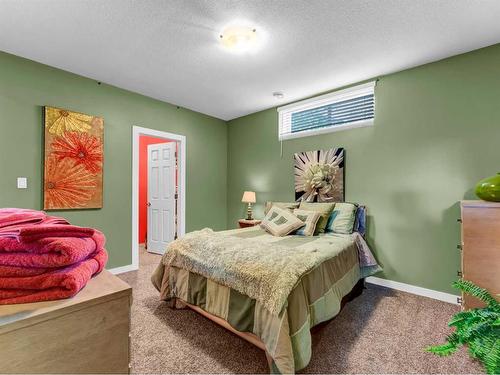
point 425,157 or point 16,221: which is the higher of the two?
point 425,157

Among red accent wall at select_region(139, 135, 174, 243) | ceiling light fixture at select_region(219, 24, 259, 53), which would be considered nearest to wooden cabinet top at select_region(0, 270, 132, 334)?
ceiling light fixture at select_region(219, 24, 259, 53)

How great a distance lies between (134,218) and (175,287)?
5.62ft

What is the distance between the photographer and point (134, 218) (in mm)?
3670

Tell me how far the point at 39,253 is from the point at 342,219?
2.91 m

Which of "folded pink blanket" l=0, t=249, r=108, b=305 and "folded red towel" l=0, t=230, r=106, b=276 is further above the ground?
"folded red towel" l=0, t=230, r=106, b=276

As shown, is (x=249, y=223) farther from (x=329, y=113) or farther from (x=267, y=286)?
(x=267, y=286)

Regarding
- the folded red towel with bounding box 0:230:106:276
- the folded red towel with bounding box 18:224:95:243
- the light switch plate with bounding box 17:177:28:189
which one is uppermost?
the light switch plate with bounding box 17:177:28:189

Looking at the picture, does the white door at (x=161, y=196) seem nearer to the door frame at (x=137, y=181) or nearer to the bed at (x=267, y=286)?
the door frame at (x=137, y=181)

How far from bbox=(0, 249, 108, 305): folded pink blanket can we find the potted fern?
1476 mm

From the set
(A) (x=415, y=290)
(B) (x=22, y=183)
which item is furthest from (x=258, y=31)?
(A) (x=415, y=290)

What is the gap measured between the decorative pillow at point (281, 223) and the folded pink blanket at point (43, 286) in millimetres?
2361

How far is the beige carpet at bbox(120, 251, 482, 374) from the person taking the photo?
1.66 metres

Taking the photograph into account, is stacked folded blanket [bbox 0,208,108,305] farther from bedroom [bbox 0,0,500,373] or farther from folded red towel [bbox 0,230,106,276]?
bedroom [bbox 0,0,500,373]

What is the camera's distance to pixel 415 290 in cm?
287
